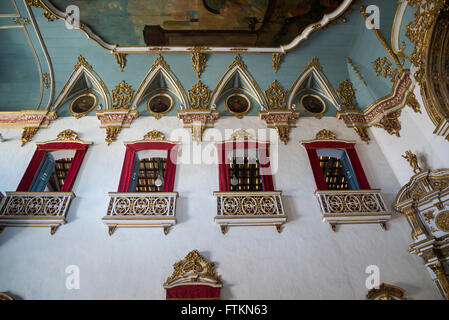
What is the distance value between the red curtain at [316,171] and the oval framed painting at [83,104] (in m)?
7.40

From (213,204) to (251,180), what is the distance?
8.39 feet

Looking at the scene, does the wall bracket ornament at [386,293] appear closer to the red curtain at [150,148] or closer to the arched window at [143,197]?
the arched window at [143,197]

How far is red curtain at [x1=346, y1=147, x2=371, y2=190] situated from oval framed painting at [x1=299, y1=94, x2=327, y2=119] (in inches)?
69.1

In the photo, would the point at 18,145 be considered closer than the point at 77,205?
No

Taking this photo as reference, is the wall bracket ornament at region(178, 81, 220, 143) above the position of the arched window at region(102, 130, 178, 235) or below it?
above

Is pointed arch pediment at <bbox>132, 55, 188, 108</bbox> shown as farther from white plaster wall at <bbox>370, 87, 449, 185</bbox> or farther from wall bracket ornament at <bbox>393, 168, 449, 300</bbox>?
wall bracket ornament at <bbox>393, 168, 449, 300</bbox>

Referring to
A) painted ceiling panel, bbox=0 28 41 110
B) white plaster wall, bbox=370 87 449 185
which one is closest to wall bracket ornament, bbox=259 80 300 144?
white plaster wall, bbox=370 87 449 185

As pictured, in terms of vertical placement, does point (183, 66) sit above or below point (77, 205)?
above

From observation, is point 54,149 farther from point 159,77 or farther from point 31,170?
point 159,77

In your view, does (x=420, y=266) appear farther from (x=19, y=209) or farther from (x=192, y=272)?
(x=19, y=209)

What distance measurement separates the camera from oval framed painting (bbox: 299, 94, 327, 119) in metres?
9.26
